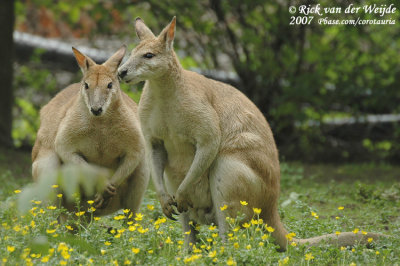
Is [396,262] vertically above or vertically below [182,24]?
below

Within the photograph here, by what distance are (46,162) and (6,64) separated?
4638mm

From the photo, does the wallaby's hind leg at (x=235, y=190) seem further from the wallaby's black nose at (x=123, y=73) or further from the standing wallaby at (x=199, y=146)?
the wallaby's black nose at (x=123, y=73)

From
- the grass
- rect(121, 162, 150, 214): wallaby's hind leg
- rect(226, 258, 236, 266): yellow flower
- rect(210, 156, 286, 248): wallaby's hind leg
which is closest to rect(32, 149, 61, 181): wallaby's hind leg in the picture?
the grass

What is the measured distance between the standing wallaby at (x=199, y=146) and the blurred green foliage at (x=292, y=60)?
171 inches

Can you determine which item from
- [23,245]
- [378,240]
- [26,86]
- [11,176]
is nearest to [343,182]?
[378,240]

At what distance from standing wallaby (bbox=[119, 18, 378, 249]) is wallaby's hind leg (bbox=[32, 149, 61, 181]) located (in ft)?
3.50

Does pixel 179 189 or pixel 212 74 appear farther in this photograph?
pixel 212 74

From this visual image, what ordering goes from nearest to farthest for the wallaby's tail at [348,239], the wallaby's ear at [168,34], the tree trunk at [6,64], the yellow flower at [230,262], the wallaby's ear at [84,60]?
the yellow flower at [230,262], the wallaby's tail at [348,239], the wallaby's ear at [168,34], the wallaby's ear at [84,60], the tree trunk at [6,64]

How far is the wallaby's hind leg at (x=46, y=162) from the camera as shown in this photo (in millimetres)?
5906

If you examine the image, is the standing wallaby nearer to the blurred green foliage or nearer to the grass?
the grass

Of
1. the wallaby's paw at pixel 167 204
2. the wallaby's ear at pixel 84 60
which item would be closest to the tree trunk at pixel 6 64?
the wallaby's ear at pixel 84 60

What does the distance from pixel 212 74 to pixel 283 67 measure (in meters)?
1.18

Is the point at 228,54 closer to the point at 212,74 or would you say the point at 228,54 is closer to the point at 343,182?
the point at 212,74

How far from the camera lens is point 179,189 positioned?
5219 millimetres
